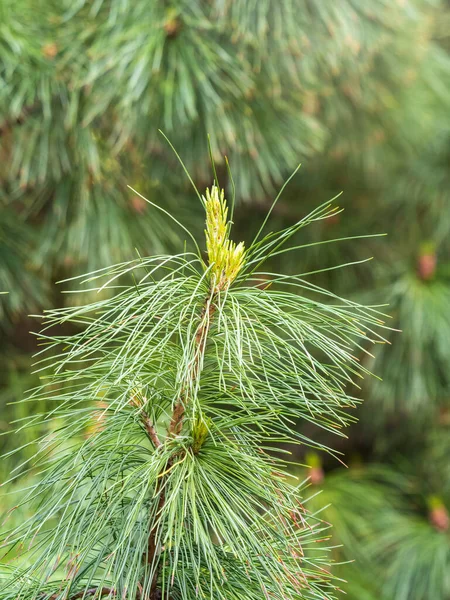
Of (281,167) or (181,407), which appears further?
(281,167)

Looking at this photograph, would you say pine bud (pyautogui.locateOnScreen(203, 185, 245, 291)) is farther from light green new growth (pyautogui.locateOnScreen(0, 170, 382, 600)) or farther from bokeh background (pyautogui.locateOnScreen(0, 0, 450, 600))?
bokeh background (pyautogui.locateOnScreen(0, 0, 450, 600))

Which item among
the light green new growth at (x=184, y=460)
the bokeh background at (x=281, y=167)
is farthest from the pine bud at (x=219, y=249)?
the bokeh background at (x=281, y=167)

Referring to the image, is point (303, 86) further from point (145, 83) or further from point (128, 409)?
point (128, 409)

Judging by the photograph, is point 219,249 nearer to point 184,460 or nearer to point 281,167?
point 184,460

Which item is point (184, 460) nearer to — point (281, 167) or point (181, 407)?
point (181, 407)

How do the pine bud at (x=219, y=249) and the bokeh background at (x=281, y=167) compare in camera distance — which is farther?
the bokeh background at (x=281, y=167)

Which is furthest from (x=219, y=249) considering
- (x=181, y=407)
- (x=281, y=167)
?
(x=281, y=167)

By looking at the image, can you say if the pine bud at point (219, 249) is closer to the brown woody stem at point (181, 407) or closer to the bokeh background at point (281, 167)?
the brown woody stem at point (181, 407)

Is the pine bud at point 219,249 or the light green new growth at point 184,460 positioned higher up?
the pine bud at point 219,249

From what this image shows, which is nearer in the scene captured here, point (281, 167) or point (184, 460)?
point (184, 460)

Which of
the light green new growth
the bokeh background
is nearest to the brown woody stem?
the light green new growth
